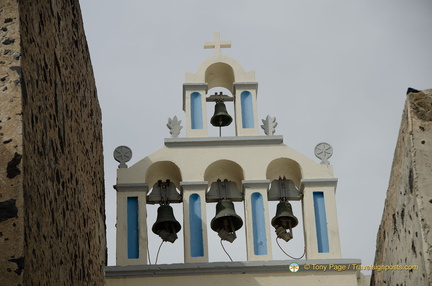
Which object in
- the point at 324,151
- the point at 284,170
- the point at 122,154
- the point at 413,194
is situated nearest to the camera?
the point at 413,194

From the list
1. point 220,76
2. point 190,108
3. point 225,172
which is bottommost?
point 225,172

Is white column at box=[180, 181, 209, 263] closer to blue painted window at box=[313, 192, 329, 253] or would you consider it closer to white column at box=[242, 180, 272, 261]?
white column at box=[242, 180, 272, 261]

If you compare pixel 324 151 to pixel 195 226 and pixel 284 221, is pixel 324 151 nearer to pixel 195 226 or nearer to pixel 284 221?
pixel 284 221

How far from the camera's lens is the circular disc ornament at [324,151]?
14.6 metres

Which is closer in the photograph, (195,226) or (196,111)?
(195,226)

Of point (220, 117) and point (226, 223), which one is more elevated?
point (220, 117)

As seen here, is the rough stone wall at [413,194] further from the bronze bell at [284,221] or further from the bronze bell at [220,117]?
the bronze bell at [220,117]

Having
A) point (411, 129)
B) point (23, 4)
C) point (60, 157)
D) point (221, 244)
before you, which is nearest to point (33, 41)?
point (23, 4)

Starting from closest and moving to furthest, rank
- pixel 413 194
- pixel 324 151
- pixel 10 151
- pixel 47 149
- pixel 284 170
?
pixel 10 151 < pixel 47 149 < pixel 413 194 < pixel 324 151 < pixel 284 170

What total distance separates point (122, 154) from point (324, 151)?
2.67 meters

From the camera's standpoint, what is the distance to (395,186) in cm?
778

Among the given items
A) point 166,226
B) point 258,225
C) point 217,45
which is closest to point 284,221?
point 258,225

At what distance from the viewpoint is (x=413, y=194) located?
7.04 m

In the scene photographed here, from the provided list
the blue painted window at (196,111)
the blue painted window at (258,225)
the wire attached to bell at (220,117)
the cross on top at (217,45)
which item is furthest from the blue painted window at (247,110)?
the blue painted window at (258,225)
